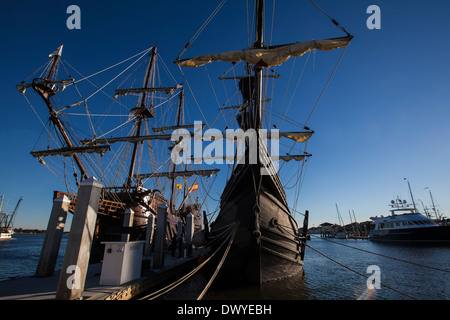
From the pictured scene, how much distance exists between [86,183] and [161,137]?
1615 cm

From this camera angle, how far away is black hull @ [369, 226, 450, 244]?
34287mm

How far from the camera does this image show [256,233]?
8234mm

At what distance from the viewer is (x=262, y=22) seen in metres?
9.92

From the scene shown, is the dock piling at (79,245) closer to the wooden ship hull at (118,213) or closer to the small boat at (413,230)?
the wooden ship hull at (118,213)

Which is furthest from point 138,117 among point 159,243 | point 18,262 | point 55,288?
point 55,288

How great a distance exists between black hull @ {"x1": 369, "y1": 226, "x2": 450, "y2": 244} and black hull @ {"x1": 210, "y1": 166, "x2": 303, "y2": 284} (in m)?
40.5

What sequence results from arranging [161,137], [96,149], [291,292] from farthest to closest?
[161,137] < [96,149] < [291,292]

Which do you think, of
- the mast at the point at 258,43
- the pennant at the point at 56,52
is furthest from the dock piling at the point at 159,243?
the pennant at the point at 56,52

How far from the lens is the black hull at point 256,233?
8.66 meters

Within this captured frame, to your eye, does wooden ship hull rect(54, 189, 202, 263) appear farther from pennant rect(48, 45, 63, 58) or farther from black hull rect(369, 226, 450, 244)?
black hull rect(369, 226, 450, 244)

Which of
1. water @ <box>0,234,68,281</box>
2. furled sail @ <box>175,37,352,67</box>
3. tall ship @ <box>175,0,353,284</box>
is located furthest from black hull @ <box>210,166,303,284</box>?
water @ <box>0,234,68,281</box>

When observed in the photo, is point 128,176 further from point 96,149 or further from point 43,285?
point 43,285
